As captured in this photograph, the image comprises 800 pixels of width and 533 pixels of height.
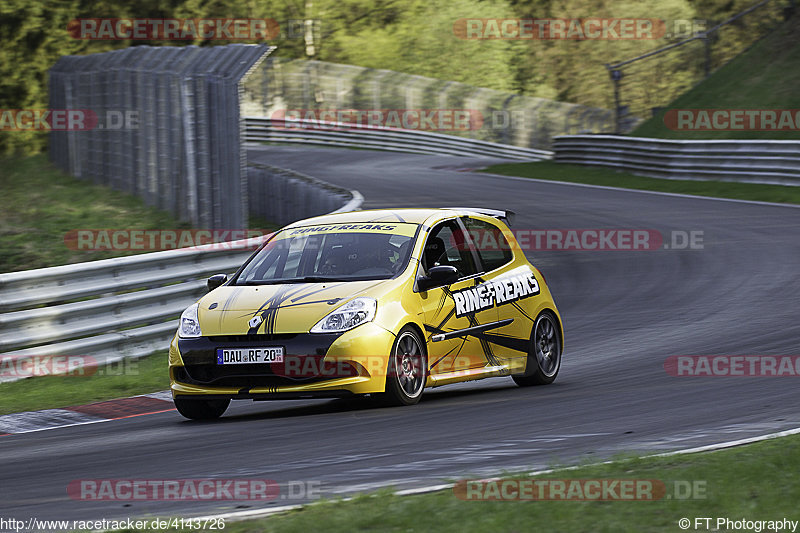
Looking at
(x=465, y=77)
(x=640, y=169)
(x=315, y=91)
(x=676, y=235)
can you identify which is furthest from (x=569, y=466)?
(x=465, y=77)

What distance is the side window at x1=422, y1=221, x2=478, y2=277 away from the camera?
389 inches

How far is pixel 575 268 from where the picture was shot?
59.2 feet

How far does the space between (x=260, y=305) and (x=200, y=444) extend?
4.71ft

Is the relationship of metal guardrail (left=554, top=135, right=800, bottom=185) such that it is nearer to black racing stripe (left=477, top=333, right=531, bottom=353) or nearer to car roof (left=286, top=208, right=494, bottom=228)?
black racing stripe (left=477, top=333, right=531, bottom=353)

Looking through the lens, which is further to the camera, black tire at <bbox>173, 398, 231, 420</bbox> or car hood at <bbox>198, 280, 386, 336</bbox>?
black tire at <bbox>173, 398, 231, 420</bbox>

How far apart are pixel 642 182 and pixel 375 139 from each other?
2083 cm

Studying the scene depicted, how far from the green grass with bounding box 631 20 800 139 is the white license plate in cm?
2421

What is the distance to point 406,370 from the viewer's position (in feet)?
29.7

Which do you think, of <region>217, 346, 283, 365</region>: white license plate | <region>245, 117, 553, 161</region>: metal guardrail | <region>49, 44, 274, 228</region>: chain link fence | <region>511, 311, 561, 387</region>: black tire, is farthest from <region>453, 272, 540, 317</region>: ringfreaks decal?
<region>245, 117, 553, 161</region>: metal guardrail

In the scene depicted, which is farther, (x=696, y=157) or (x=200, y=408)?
(x=696, y=157)

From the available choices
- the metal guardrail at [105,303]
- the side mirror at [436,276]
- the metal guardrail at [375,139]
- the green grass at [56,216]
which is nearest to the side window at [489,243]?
the side mirror at [436,276]

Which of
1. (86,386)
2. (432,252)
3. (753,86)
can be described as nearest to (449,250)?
(432,252)

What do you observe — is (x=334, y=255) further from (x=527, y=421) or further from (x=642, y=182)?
(x=642, y=182)

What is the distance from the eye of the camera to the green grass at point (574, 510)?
16.6ft
